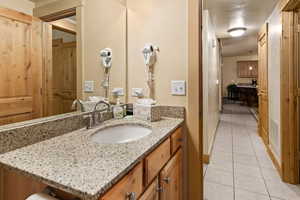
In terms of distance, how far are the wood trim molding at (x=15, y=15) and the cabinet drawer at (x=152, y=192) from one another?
1008 millimetres

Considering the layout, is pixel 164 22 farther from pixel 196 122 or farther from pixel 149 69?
pixel 196 122

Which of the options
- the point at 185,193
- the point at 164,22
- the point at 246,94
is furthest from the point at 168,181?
the point at 246,94

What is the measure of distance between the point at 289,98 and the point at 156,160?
1937mm

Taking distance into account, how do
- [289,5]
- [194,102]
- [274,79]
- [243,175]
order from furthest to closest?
1. [274,79]
2. [243,175]
3. [289,5]
4. [194,102]

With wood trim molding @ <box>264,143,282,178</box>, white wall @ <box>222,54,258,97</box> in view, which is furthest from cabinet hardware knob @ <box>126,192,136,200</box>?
white wall @ <box>222,54,258,97</box>

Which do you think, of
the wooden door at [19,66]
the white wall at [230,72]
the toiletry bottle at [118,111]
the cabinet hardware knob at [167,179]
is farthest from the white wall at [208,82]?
the white wall at [230,72]

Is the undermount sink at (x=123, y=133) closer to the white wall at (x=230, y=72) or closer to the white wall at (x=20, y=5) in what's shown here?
the white wall at (x=20, y=5)

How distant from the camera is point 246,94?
8.36m

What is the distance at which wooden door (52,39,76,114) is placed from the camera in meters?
1.06

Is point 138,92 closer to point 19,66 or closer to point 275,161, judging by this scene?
point 19,66

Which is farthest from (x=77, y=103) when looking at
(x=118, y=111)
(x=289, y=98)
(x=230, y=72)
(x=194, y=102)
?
(x=230, y=72)

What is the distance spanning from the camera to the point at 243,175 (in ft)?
7.47

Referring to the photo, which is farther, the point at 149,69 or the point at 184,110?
the point at 149,69

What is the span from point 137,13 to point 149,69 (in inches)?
21.0
